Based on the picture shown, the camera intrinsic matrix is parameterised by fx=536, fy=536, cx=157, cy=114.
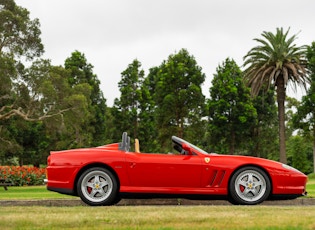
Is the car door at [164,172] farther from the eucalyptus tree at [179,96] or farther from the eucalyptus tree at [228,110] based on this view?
the eucalyptus tree at [228,110]

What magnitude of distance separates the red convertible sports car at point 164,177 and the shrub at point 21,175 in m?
22.2

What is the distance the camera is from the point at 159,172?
865cm

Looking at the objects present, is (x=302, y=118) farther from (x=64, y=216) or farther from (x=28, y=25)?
(x=64, y=216)

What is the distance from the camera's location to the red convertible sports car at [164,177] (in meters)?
8.65

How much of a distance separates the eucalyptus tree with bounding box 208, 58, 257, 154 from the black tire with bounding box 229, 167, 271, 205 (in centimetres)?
3986

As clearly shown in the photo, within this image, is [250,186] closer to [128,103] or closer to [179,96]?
[179,96]

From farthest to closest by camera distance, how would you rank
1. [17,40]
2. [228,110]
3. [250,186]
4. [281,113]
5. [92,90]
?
[92,90]
[228,110]
[281,113]
[17,40]
[250,186]

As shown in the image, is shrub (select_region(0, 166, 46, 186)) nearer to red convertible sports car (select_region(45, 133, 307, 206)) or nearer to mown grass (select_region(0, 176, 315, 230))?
red convertible sports car (select_region(45, 133, 307, 206))

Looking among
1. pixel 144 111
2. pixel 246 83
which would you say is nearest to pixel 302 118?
pixel 246 83

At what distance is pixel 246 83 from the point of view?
135 ft

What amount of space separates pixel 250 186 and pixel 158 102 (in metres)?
38.5

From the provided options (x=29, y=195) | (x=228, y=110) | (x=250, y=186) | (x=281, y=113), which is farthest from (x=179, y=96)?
(x=250, y=186)

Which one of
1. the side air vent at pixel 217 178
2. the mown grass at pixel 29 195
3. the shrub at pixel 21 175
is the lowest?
the mown grass at pixel 29 195

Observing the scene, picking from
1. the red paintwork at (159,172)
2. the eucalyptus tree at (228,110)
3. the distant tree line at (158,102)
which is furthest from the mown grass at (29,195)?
the eucalyptus tree at (228,110)
